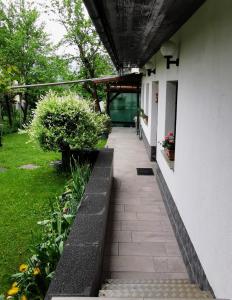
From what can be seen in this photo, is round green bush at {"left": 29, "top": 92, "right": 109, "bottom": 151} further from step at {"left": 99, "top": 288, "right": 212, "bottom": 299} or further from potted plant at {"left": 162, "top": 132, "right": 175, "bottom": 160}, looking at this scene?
step at {"left": 99, "top": 288, "right": 212, "bottom": 299}

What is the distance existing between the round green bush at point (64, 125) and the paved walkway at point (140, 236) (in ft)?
4.29

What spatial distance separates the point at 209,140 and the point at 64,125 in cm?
585

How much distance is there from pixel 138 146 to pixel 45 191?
579 centimetres

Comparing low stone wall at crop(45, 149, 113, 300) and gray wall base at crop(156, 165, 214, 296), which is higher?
low stone wall at crop(45, 149, 113, 300)

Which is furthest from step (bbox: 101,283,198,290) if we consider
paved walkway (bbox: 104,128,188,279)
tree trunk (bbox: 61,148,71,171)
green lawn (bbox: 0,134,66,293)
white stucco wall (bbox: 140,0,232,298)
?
tree trunk (bbox: 61,148,71,171)

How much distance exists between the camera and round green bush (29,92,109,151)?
342 inches

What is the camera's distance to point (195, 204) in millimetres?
4027

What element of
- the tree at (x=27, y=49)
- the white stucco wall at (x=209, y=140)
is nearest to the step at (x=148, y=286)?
the white stucco wall at (x=209, y=140)

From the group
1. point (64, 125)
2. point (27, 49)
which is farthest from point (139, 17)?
point (27, 49)

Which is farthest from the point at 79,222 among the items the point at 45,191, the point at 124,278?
the point at 45,191

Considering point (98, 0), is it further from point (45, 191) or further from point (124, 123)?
point (124, 123)

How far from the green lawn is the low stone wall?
1.31 meters

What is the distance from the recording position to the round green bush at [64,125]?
28.5 ft

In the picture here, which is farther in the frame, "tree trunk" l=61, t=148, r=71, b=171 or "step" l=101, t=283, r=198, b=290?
"tree trunk" l=61, t=148, r=71, b=171
